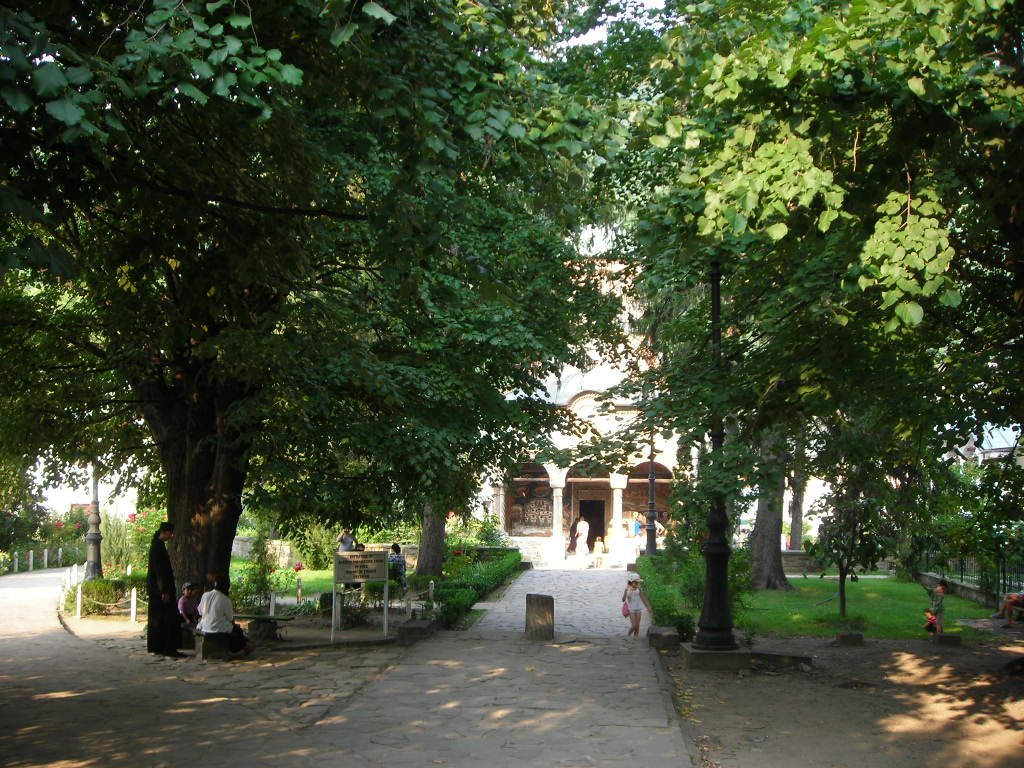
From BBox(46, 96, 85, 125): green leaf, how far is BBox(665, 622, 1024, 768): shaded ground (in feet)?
21.6

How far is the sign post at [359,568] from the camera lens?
48.9ft

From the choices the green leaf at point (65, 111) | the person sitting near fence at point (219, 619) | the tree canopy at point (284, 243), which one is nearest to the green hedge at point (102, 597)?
the tree canopy at point (284, 243)

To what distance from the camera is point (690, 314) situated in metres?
15.9

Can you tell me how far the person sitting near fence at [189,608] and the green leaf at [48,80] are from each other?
9681mm

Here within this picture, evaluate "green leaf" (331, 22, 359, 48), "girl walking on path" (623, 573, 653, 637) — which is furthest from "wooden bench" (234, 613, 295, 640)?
"green leaf" (331, 22, 359, 48)

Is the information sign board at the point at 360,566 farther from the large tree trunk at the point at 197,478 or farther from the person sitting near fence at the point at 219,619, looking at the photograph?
the person sitting near fence at the point at 219,619

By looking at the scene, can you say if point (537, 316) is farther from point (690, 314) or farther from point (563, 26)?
point (563, 26)

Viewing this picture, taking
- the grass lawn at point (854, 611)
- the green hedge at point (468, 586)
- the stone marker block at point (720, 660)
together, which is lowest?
the grass lawn at point (854, 611)

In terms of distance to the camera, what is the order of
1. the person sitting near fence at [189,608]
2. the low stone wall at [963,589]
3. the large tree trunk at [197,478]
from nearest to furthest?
1. the person sitting near fence at [189,608]
2. the large tree trunk at [197,478]
3. the low stone wall at [963,589]

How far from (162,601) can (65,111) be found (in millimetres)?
8245

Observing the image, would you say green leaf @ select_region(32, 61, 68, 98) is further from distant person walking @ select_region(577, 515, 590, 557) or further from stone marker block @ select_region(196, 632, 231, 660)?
distant person walking @ select_region(577, 515, 590, 557)

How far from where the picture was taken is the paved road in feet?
26.1

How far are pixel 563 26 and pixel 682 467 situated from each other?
8.08 metres

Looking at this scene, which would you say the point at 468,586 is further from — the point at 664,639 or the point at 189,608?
the point at 189,608
